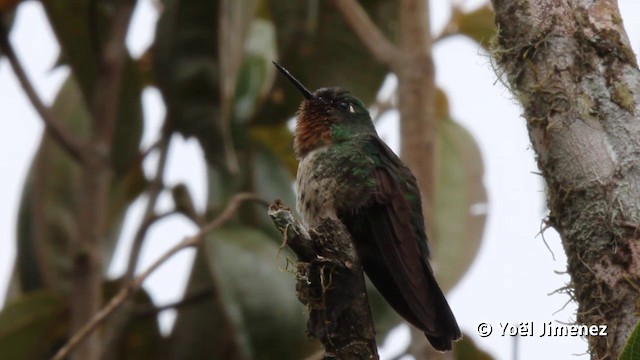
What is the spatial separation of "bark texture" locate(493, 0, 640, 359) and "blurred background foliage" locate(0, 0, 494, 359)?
222 centimetres

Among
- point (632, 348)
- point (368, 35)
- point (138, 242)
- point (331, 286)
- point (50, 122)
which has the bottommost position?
point (632, 348)

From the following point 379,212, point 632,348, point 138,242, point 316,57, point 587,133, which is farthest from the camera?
point 316,57

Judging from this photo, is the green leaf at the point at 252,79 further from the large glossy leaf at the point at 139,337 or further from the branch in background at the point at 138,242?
the large glossy leaf at the point at 139,337

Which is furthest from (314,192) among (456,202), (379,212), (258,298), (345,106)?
(456,202)

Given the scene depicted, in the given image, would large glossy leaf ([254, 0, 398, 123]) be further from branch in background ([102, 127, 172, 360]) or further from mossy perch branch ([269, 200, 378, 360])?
mossy perch branch ([269, 200, 378, 360])

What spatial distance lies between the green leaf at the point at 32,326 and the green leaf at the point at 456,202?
6.61 ft

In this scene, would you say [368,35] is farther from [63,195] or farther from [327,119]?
[63,195]

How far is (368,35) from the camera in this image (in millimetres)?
5762

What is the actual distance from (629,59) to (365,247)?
1237mm

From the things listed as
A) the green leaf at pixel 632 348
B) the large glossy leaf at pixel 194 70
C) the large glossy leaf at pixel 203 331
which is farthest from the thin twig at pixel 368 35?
the green leaf at pixel 632 348

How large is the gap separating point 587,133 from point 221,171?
328 cm

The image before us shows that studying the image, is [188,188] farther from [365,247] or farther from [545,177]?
[545,177]

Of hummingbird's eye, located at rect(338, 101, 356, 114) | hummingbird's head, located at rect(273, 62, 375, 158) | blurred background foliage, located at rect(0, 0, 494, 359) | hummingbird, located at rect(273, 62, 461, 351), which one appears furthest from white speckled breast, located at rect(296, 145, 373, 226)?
blurred background foliage, located at rect(0, 0, 494, 359)

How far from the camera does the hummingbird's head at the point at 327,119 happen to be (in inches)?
185
